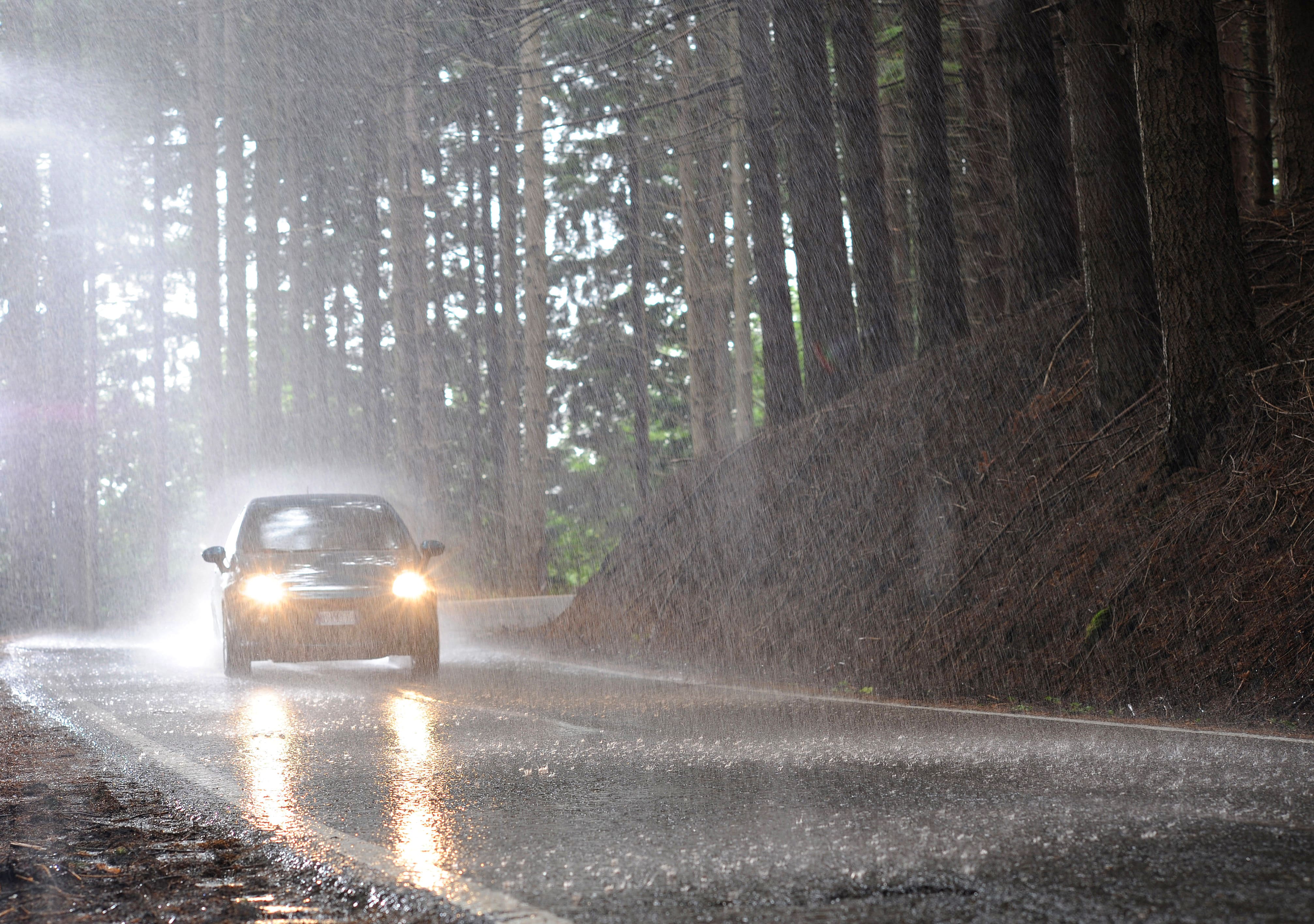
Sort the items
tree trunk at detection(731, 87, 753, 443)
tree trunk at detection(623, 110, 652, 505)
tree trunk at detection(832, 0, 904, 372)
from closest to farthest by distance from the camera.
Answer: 1. tree trunk at detection(832, 0, 904, 372)
2. tree trunk at detection(731, 87, 753, 443)
3. tree trunk at detection(623, 110, 652, 505)

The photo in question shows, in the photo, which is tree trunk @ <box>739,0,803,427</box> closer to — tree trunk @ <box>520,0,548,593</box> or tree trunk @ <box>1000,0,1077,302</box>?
tree trunk @ <box>1000,0,1077,302</box>

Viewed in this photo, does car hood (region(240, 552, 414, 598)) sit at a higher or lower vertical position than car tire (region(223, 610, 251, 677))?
higher

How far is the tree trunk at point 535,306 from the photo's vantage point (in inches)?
1065

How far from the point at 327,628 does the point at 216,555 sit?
170 cm

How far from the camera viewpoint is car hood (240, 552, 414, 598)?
14.1 metres

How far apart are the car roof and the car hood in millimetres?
986

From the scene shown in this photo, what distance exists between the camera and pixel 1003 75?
1773cm

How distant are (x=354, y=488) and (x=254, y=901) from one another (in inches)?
1400

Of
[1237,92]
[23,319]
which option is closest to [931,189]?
[1237,92]

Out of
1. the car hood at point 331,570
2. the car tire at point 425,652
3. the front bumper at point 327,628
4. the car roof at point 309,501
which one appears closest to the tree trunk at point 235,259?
the car roof at point 309,501

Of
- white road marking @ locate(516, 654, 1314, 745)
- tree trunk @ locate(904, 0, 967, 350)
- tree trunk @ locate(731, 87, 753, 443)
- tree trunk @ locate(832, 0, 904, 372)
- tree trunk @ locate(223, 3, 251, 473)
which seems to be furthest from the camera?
tree trunk @ locate(223, 3, 251, 473)

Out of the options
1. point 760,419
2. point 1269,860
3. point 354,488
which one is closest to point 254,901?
point 1269,860

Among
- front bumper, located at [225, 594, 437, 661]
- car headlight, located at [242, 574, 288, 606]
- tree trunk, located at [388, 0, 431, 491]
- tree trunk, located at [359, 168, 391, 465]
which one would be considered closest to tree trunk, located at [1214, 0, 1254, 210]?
front bumper, located at [225, 594, 437, 661]

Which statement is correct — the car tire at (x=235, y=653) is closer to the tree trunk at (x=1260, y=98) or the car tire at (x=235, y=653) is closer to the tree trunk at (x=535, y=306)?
the tree trunk at (x=535, y=306)
